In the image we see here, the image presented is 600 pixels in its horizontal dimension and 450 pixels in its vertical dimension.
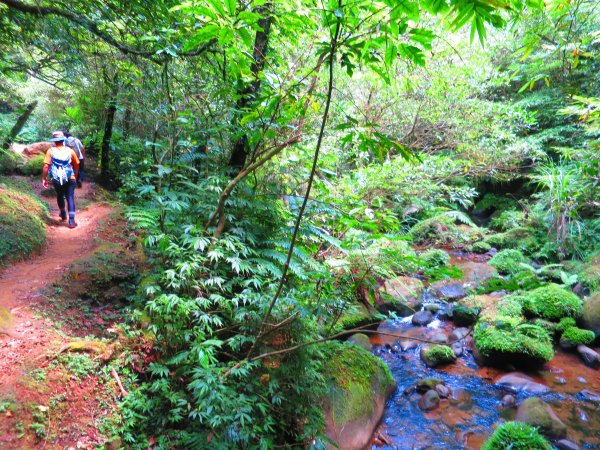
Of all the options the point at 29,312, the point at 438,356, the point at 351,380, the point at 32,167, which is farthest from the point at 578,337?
the point at 32,167

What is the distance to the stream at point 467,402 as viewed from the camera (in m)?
4.20

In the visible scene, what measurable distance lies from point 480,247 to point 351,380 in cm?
974

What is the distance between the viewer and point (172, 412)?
2729mm

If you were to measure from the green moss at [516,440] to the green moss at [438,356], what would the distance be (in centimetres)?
234

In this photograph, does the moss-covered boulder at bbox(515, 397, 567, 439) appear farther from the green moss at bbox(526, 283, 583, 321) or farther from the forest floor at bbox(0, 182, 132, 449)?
the forest floor at bbox(0, 182, 132, 449)

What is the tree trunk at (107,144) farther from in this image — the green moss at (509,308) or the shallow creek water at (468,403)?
the green moss at (509,308)

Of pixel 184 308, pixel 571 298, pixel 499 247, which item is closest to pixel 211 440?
pixel 184 308

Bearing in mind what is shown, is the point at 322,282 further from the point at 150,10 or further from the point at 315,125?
the point at 315,125

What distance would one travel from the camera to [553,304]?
22.6 ft

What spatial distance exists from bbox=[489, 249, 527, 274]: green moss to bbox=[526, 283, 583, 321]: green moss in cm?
224

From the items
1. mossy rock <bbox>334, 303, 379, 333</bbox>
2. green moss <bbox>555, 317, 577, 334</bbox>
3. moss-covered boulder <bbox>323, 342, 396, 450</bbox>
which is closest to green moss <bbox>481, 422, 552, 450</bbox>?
moss-covered boulder <bbox>323, 342, 396, 450</bbox>

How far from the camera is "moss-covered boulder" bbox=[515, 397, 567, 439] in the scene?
415 centimetres

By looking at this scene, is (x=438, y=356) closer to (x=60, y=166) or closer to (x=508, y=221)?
(x=60, y=166)

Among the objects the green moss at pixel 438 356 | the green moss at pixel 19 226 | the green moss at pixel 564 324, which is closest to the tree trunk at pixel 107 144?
the green moss at pixel 19 226
